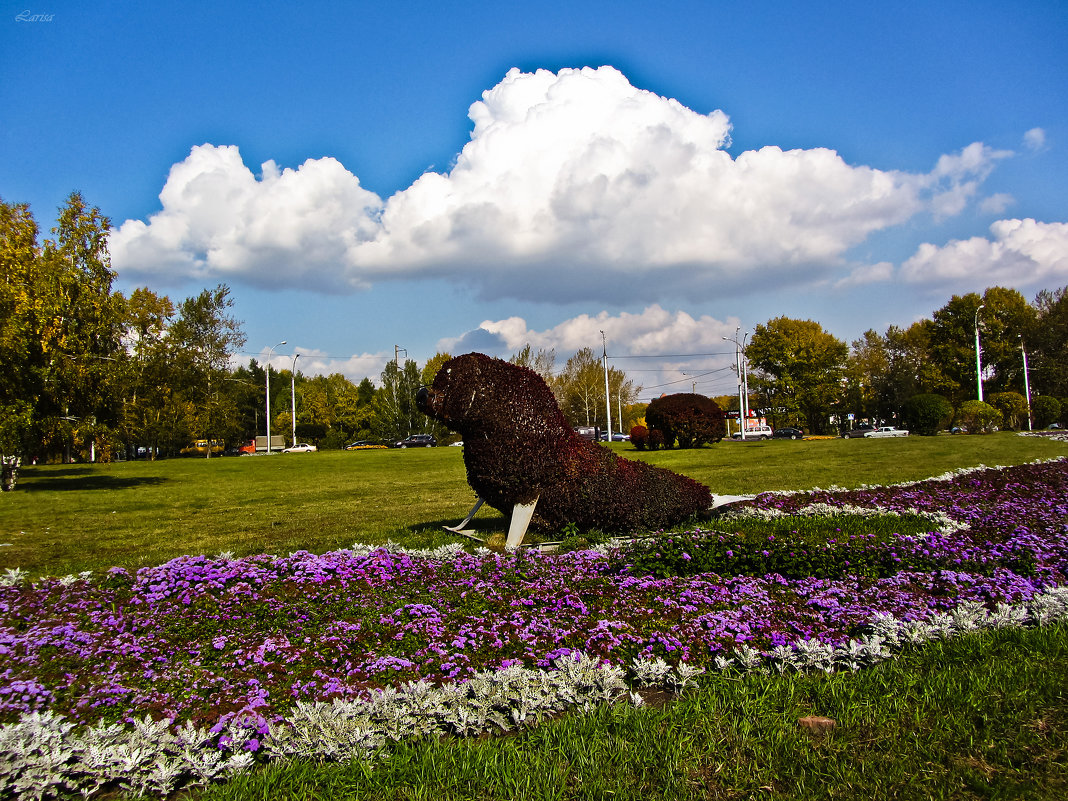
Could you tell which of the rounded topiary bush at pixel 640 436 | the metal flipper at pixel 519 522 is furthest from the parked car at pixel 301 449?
the metal flipper at pixel 519 522

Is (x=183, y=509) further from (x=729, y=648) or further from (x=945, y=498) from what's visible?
(x=945, y=498)

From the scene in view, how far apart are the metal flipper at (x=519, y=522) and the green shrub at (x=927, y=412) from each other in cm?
3865

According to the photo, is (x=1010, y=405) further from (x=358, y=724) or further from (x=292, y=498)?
(x=358, y=724)

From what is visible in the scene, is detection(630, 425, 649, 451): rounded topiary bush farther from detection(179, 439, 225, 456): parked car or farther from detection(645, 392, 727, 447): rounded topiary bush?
detection(179, 439, 225, 456): parked car

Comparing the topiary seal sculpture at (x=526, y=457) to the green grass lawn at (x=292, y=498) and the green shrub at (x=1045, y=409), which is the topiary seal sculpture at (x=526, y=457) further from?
the green shrub at (x=1045, y=409)

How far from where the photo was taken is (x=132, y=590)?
221 inches

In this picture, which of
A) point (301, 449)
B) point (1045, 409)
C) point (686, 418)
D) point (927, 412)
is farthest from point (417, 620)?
point (301, 449)

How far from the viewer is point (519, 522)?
23.9ft

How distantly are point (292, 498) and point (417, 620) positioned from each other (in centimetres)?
1292

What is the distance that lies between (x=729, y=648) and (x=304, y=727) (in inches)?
101

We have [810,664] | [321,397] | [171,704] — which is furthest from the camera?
[321,397]

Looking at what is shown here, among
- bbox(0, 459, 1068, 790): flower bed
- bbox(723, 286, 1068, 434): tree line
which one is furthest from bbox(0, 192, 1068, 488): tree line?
bbox(0, 459, 1068, 790): flower bed

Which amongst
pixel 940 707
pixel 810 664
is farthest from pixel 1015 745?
pixel 810 664

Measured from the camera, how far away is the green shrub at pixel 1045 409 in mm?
48000
